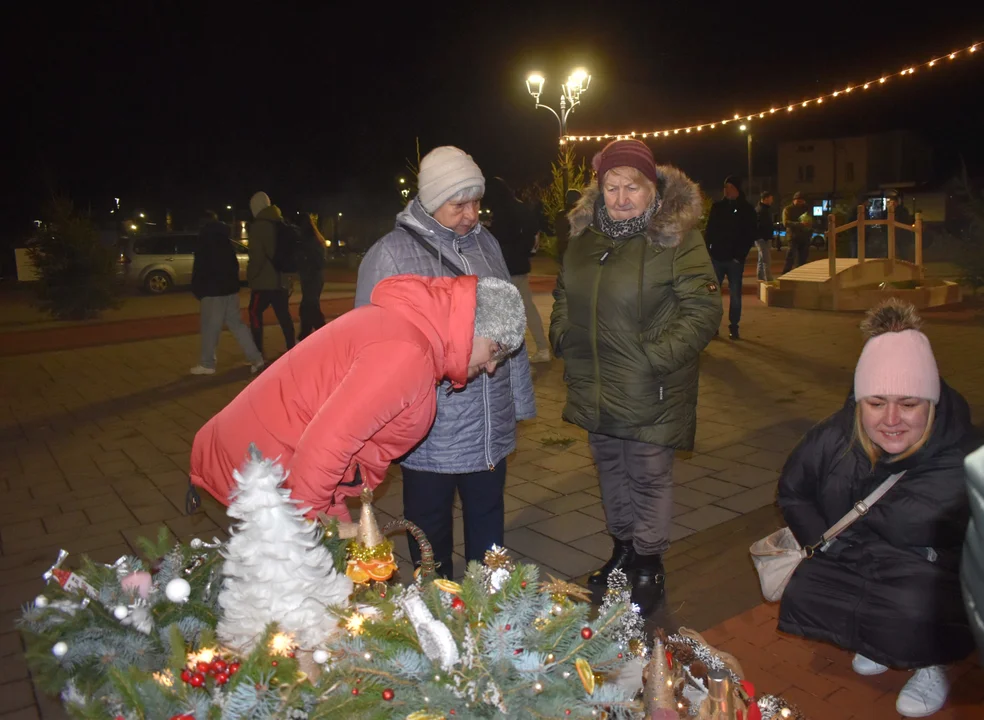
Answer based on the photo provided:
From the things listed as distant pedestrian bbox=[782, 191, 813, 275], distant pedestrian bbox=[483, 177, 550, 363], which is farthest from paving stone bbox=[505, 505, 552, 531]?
distant pedestrian bbox=[782, 191, 813, 275]

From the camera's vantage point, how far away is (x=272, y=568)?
175 centimetres

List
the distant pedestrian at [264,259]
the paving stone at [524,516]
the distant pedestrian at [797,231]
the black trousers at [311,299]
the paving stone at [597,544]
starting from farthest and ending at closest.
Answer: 1. the distant pedestrian at [797,231]
2. the black trousers at [311,299]
3. the distant pedestrian at [264,259]
4. the paving stone at [524,516]
5. the paving stone at [597,544]

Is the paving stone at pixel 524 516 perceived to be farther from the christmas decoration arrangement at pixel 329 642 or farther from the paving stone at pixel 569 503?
the christmas decoration arrangement at pixel 329 642

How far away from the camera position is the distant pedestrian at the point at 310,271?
28.6 feet

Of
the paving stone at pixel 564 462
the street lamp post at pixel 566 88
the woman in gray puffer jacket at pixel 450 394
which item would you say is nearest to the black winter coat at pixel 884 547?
the woman in gray puffer jacket at pixel 450 394

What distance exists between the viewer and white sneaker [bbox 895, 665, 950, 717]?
2693mm

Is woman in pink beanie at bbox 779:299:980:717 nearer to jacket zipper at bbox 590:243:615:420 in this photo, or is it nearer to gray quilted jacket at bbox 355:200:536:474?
jacket zipper at bbox 590:243:615:420

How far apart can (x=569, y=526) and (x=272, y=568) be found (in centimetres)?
281

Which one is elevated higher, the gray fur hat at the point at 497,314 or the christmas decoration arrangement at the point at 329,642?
the gray fur hat at the point at 497,314

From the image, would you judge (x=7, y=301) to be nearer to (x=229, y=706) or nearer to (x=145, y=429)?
(x=145, y=429)

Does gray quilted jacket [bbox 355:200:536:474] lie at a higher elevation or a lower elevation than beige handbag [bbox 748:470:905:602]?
higher

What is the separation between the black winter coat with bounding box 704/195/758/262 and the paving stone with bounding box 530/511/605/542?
19.2ft

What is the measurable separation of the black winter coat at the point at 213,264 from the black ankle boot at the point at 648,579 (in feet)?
20.9

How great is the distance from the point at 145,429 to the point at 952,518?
5.95 meters
